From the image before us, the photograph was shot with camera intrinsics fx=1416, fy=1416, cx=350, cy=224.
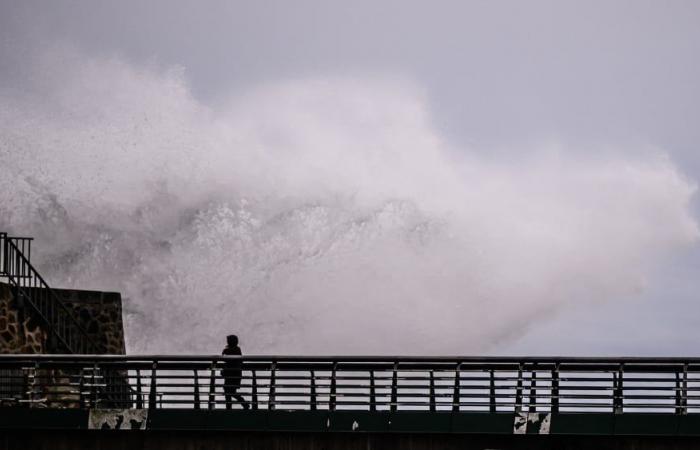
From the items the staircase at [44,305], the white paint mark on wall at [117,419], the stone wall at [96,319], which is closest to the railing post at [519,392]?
the white paint mark on wall at [117,419]

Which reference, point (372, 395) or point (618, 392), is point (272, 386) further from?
point (618, 392)

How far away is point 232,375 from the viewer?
24000 mm

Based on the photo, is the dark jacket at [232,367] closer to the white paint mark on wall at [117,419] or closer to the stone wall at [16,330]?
the white paint mark on wall at [117,419]

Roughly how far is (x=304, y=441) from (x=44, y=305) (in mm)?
10692

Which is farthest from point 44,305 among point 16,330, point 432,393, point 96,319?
point 432,393

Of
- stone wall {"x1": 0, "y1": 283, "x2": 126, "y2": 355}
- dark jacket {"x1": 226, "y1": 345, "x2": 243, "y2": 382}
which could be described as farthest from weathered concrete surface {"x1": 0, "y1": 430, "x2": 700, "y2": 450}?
stone wall {"x1": 0, "y1": 283, "x2": 126, "y2": 355}

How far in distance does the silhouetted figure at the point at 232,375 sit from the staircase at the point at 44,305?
666cm

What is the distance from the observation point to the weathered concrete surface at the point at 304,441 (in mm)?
22453

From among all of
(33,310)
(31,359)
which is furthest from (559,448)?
→ (33,310)

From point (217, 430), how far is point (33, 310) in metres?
9.14

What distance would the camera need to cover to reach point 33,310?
30.6 metres

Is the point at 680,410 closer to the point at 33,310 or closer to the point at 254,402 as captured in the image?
the point at 254,402

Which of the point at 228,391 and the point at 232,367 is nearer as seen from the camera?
the point at 232,367

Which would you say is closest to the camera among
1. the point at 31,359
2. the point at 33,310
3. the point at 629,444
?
the point at 629,444
